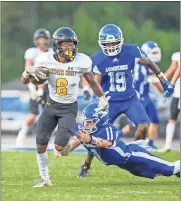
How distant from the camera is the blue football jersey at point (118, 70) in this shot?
10.7 m

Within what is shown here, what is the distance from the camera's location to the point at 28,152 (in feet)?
43.7

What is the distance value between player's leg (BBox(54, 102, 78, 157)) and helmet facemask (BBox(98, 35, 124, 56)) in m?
1.27

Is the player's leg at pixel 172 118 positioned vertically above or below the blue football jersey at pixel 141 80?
below

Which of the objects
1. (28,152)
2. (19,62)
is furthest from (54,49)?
(19,62)

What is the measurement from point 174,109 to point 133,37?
986cm

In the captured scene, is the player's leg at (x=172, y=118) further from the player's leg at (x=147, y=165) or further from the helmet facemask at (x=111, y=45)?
the player's leg at (x=147, y=165)

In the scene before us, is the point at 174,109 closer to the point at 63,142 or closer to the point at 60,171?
the point at 60,171

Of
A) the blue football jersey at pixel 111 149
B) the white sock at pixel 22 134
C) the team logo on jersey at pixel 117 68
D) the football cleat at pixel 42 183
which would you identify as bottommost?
the white sock at pixel 22 134

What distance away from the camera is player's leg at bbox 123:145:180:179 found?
951cm

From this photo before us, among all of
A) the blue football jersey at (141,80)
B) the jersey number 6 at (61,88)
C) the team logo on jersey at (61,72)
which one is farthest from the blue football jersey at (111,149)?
the blue football jersey at (141,80)

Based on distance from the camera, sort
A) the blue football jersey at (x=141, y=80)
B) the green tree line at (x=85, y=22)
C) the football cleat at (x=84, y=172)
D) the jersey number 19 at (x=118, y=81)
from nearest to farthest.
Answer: the football cleat at (x=84, y=172) → the jersey number 19 at (x=118, y=81) → the blue football jersey at (x=141, y=80) → the green tree line at (x=85, y=22)

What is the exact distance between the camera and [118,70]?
10.8 m

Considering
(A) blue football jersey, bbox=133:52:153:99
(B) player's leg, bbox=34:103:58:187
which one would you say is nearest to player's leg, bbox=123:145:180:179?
(B) player's leg, bbox=34:103:58:187

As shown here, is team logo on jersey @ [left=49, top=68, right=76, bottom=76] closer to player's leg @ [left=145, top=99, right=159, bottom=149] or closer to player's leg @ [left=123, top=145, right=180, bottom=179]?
player's leg @ [left=123, top=145, right=180, bottom=179]
